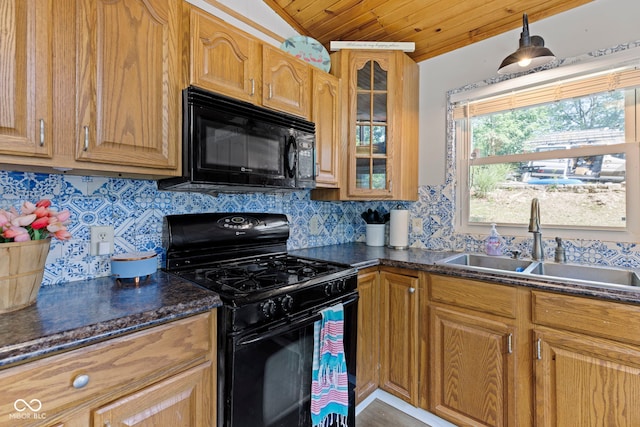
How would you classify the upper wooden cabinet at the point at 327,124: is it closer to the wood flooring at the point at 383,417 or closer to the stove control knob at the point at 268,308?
the stove control knob at the point at 268,308

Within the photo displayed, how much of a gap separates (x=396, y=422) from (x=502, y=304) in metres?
0.97

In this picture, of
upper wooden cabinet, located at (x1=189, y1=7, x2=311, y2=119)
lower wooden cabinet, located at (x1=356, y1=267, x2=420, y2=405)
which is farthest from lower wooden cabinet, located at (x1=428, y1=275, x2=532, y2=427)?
upper wooden cabinet, located at (x1=189, y1=7, x2=311, y2=119)

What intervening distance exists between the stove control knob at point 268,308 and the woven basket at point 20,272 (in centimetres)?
73

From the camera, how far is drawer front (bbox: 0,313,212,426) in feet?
2.29

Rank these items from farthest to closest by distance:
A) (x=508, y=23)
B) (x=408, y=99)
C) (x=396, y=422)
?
(x=408, y=99), (x=508, y=23), (x=396, y=422)

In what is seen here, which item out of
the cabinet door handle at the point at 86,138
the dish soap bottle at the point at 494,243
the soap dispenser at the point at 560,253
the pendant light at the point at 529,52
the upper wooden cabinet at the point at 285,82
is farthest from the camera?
the dish soap bottle at the point at 494,243

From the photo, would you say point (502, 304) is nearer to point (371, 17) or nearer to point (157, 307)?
point (157, 307)

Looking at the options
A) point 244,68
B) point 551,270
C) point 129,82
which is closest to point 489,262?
point 551,270

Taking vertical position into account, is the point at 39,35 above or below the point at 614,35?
below

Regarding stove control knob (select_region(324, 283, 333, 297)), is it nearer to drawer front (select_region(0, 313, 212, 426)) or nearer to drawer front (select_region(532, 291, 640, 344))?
drawer front (select_region(0, 313, 212, 426))

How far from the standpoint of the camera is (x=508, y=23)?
6.40 feet

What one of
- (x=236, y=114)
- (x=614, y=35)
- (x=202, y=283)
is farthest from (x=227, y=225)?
(x=614, y=35)

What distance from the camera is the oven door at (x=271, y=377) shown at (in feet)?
3.56

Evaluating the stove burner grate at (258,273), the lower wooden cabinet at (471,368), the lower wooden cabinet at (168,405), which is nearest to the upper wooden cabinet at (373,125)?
the stove burner grate at (258,273)
